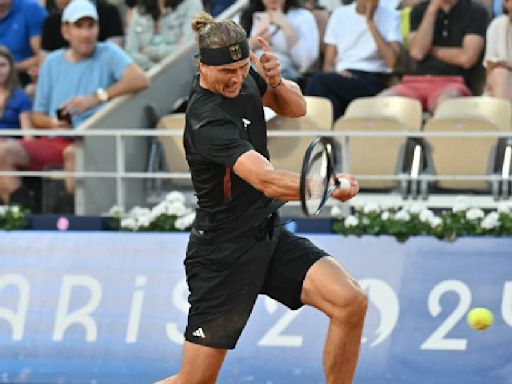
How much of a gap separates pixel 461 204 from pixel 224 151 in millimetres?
3485

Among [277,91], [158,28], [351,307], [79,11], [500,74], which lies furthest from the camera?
[158,28]

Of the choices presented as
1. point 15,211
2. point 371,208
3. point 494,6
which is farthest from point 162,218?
point 494,6

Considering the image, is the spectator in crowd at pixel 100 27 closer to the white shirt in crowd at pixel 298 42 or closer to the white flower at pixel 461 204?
the white shirt in crowd at pixel 298 42

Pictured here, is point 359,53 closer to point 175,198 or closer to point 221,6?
point 221,6

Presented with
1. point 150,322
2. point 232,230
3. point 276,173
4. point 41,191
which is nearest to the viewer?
point 276,173

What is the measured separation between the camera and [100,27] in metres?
12.1

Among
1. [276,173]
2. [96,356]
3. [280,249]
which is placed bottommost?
[96,356]

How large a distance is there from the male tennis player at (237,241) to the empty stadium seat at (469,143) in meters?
3.20

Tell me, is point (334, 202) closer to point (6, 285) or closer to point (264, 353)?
point (264, 353)

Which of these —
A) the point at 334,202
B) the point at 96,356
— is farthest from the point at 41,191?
the point at 334,202

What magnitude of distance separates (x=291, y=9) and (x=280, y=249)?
4676 mm

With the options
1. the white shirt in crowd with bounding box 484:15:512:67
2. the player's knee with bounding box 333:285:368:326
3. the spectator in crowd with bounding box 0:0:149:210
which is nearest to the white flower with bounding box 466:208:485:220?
the white shirt in crowd with bounding box 484:15:512:67

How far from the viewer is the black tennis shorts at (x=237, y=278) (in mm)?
6734

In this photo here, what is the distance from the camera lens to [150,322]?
9.65 meters
